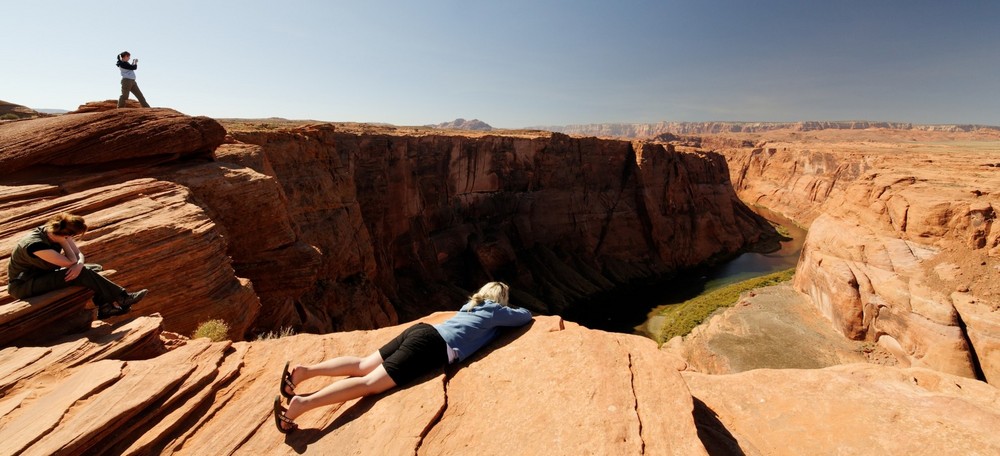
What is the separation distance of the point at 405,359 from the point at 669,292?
4661 cm

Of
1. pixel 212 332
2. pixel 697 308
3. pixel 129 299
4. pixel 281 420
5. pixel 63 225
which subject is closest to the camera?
pixel 281 420

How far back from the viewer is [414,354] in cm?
565

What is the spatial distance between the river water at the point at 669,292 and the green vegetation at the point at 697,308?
61.2 inches

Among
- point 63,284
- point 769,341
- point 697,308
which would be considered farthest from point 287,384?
point 697,308

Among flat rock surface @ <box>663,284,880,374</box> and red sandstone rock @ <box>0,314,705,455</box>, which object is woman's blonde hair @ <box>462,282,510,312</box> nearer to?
red sandstone rock @ <box>0,314,705,455</box>

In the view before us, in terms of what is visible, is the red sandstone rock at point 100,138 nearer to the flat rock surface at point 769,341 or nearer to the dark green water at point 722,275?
the flat rock surface at point 769,341

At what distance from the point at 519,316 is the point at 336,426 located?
125 inches

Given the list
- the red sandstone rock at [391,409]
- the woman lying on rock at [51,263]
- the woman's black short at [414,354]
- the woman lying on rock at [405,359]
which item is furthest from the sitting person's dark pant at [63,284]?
the woman's black short at [414,354]

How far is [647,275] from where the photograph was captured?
49969mm

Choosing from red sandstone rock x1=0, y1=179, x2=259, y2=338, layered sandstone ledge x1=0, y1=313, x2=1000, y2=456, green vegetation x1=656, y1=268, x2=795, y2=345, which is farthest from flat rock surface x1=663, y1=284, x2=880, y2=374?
red sandstone rock x1=0, y1=179, x2=259, y2=338

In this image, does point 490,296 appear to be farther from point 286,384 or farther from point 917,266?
point 917,266

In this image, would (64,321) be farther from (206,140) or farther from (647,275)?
(647,275)

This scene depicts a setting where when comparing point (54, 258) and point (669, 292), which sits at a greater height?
point (54, 258)

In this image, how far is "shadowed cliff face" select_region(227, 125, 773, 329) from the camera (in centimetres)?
2481
